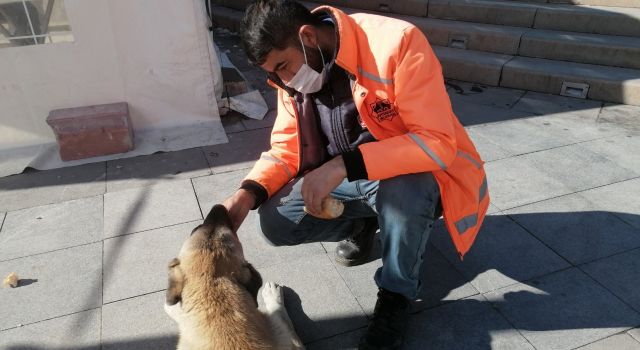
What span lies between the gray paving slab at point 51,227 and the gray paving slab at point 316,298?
1522mm

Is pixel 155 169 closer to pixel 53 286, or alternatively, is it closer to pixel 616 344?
pixel 53 286

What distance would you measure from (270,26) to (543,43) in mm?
5366

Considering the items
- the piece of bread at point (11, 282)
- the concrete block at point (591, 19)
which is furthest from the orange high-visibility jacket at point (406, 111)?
the concrete block at point (591, 19)

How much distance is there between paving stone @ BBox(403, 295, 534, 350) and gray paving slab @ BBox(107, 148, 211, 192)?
2.51 meters

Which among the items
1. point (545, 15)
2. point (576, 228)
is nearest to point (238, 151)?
point (576, 228)

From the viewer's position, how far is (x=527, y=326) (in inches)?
97.4

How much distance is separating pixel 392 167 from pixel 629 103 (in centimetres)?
468

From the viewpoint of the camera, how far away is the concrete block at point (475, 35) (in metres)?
6.29

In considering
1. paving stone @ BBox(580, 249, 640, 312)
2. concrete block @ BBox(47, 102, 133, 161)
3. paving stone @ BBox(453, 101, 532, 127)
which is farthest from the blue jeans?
paving stone @ BBox(453, 101, 532, 127)

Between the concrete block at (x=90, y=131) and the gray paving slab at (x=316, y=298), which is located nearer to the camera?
the gray paving slab at (x=316, y=298)

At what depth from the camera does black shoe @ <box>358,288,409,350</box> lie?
2.32 meters

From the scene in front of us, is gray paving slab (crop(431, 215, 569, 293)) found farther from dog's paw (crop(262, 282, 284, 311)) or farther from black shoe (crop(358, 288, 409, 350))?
dog's paw (crop(262, 282, 284, 311))

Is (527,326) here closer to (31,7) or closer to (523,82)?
(523,82)

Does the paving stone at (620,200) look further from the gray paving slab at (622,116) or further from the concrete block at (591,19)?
the concrete block at (591,19)
